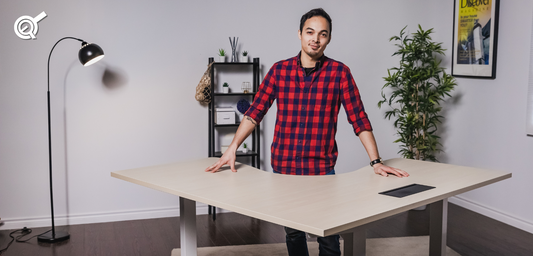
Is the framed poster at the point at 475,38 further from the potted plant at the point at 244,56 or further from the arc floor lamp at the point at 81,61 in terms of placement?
the arc floor lamp at the point at 81,61

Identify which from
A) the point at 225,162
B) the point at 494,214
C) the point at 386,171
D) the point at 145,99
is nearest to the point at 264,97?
the point at 225,162

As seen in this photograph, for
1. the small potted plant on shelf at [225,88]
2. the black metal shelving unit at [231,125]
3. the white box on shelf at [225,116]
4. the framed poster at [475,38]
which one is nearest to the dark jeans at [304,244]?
the black metal shelving unit at [231,125]

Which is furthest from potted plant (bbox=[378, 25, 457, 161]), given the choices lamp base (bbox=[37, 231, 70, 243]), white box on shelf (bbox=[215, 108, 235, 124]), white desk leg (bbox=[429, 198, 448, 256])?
lamp base (bbox=[37, 231, 70, 243])

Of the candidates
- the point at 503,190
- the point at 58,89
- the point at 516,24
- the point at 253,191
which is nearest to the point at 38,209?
the point at 58,89

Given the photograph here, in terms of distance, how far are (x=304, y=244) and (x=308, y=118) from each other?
26.3 inches

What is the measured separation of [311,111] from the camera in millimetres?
2373

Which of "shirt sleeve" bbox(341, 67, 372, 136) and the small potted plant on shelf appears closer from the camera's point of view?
"shirt sleeve" bbox(341, 67, 372, 136)

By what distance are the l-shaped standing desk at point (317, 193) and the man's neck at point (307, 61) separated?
23.0 inches

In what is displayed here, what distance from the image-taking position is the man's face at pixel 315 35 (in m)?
2.21

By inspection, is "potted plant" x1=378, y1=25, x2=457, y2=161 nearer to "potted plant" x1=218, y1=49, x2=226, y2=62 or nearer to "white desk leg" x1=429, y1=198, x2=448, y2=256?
"potted plant" x1=218, y1=49, x2=226, y2=62

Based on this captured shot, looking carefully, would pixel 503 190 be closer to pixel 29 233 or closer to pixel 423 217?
pixel 423 217

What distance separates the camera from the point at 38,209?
12.7 ft

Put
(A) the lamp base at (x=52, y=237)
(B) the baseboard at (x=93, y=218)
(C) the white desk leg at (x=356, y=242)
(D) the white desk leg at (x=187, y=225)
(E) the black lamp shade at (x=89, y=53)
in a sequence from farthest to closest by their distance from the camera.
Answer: (B) the baseboard at (x=93, y=218) < (A) the lamp base at (x=52, y=237) < (E) the black lamp shade at (x=89, y=53) < (D) the white desk leg at (x=187, y=225) < (C) the white desk leg at (x=356, y=242)

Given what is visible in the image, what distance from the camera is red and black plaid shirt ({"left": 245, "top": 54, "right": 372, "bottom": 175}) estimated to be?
Result: 2355mm
